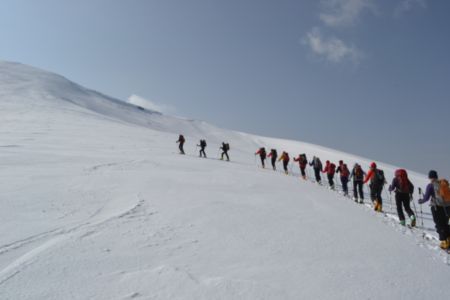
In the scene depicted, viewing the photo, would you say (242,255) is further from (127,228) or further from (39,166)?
(39,166)

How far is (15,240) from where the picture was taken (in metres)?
5.32

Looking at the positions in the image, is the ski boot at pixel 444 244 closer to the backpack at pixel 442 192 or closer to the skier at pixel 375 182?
the backpack at pixel 442 192

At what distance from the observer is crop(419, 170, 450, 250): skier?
25.6 feet

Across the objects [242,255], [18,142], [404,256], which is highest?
[18,142]

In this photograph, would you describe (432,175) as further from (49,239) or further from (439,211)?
(49,239)

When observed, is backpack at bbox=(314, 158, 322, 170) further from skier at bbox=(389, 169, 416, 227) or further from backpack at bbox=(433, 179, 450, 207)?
backpack at bbox=(433, 179, 450, 207)

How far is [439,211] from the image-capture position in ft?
26.6

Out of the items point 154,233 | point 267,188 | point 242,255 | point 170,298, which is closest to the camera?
point 170,298

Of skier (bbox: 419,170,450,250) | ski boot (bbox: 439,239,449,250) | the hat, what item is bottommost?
ski boot (bbox: 439,239,449,250)

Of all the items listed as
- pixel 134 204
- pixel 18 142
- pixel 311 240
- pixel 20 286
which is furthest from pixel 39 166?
pixel 311 240

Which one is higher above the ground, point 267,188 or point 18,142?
point 18,142

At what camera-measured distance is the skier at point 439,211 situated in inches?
307

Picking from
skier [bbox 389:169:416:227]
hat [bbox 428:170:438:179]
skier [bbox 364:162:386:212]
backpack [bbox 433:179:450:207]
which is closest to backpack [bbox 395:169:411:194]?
skier [bbox 389:169:416:227]

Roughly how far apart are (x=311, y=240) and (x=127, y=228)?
3.63 m
